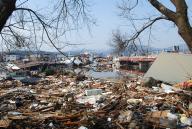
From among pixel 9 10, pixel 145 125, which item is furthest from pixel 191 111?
pixel 9 10

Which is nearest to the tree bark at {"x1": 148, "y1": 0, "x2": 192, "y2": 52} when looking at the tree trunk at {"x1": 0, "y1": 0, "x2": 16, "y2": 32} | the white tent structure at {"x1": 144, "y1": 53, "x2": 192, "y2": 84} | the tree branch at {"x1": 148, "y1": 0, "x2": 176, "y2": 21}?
the tree branch at {"x1": 148, "y1": 0, "x2": 176, "y2": 21}

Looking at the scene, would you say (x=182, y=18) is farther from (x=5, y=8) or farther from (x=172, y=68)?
(x=172, y=68)

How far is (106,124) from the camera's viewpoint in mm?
10031

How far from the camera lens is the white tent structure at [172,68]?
2481 cm

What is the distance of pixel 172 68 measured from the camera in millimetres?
26297

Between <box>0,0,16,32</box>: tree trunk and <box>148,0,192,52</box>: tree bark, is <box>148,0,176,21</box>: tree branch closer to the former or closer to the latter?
<box>148,0,192,52</box>: tree bark

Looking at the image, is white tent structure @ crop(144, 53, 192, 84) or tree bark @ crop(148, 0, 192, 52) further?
white tent structure @ crop(144, 53, 192, 84)

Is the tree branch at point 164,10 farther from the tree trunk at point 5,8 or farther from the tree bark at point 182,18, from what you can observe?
the tree trunk at point 5,8

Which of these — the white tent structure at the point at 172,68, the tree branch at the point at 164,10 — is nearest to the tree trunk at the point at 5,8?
the tree branch at the point at 164,10

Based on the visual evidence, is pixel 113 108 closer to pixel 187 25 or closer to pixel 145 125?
pixel 145 125

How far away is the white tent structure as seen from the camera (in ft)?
81.4

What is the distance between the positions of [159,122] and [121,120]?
1.00 metres

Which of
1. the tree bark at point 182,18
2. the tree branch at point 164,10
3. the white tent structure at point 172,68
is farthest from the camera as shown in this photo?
the white tent structure at point 172,68

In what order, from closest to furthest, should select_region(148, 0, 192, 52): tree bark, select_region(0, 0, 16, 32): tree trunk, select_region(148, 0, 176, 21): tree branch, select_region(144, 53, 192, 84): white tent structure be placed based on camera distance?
select_region(0, 0, 16, 32): tree trunk, select_region(148, 0, 192, 52): tree bark, select_region(148, 0, 176, 21): tree branch, select_region(144, 53, 192, 84): white tent structure
